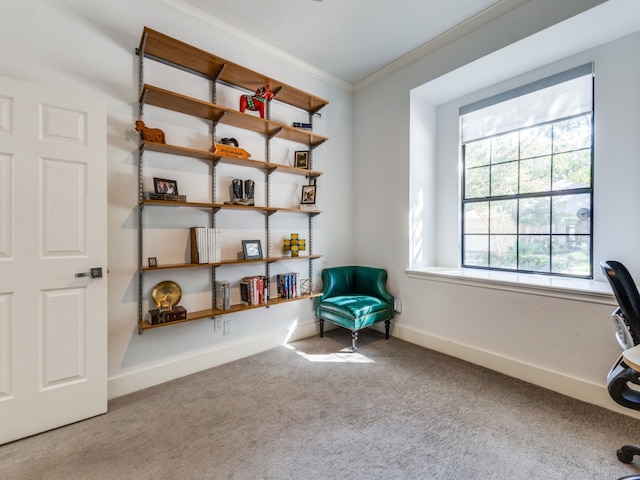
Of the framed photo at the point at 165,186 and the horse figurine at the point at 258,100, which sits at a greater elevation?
the horse figurine at the point at 258,100

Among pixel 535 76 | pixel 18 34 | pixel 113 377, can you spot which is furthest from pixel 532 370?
pixel 18 34

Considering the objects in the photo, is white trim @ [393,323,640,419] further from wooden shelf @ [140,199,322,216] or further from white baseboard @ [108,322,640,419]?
wooden shelf @ [140,199,322,216]

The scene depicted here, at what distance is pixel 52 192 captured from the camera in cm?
174

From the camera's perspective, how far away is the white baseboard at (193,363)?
212cm

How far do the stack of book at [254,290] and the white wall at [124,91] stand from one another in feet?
0.54

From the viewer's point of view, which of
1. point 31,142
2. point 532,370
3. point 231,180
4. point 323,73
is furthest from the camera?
point 323,73

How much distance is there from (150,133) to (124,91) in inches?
15.1

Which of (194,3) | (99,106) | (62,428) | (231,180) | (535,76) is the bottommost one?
(62,428)

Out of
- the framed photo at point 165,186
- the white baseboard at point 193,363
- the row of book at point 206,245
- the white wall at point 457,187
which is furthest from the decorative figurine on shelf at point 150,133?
the white wall at point 457,187

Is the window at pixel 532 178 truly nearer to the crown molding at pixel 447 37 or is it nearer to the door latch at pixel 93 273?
the crown molding at pixel 447 37

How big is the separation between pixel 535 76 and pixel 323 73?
2.13 meters

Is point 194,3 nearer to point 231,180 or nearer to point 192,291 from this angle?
point 231,180

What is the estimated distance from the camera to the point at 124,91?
2133mm

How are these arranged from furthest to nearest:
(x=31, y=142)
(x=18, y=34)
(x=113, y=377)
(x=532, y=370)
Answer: (x=532, y=370) → (x=113, y=377) → (x=18, y=34) → (x=31, y=142)
